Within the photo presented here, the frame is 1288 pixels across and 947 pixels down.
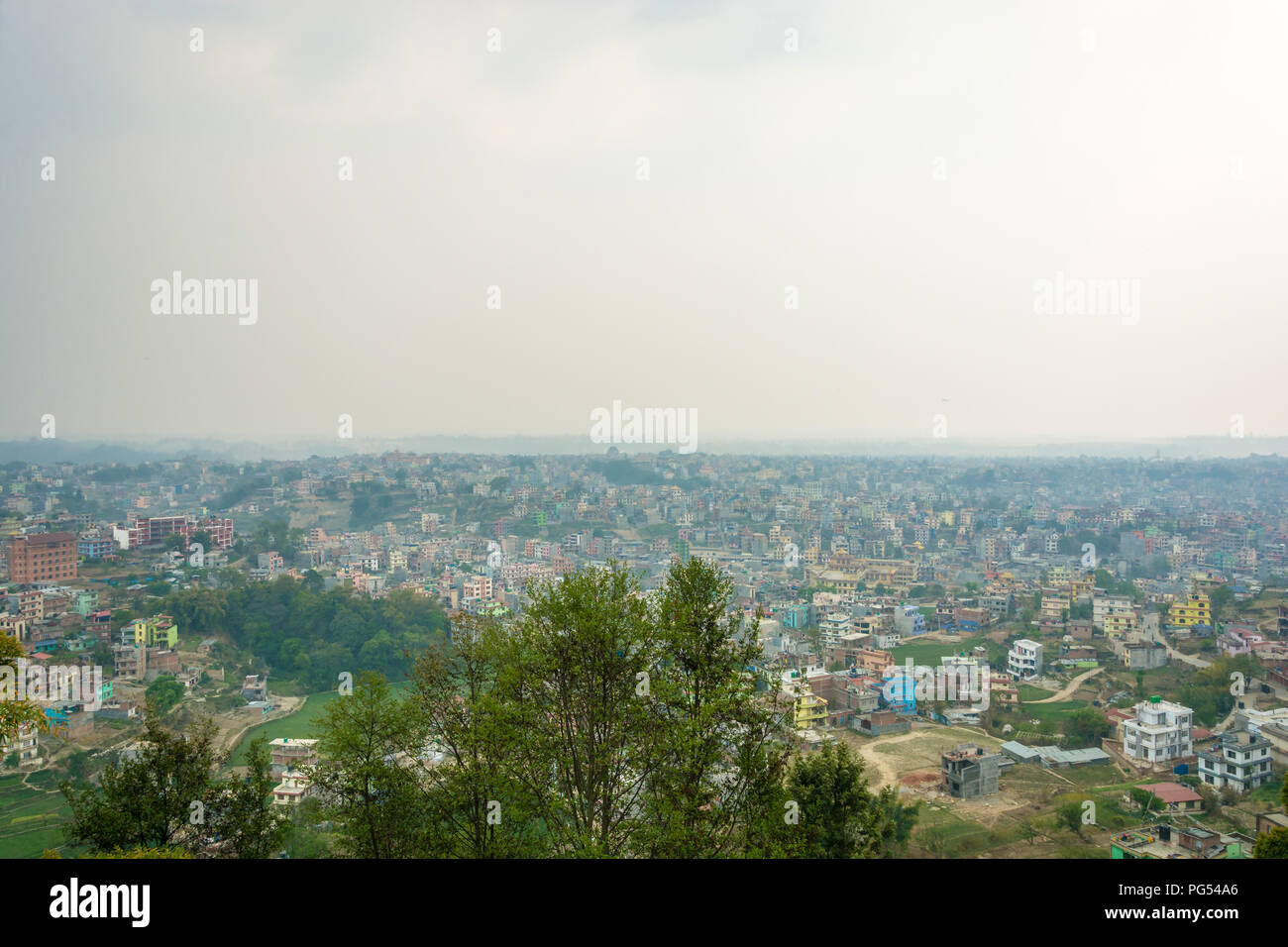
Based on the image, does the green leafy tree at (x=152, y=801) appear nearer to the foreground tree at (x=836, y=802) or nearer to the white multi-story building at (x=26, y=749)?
the foreground tree at (x=836, y=802)

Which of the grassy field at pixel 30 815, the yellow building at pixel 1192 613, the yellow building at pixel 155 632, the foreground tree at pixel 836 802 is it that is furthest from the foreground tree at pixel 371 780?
the yellow building at pixel 1192 613

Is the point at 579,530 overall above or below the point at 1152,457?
below

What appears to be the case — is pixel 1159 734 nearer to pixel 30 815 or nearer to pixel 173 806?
pixel 173 806

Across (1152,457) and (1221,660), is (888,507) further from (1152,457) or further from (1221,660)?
(1221,660)

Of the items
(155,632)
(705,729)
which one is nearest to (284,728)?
(155,632)

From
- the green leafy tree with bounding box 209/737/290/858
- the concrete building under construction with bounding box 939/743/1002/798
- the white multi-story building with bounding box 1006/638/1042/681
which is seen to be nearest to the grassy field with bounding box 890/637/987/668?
the white multi-story building with bounding box 1006/638/1042/681
